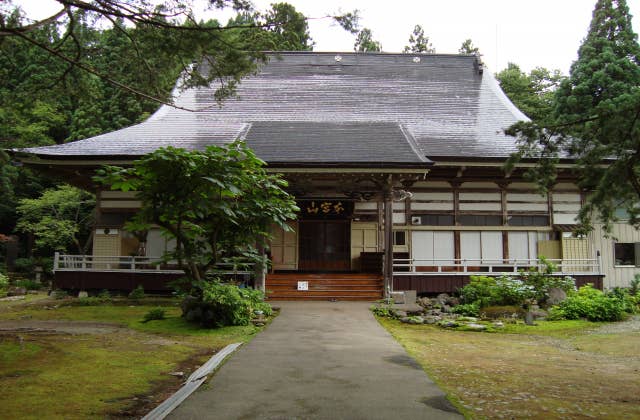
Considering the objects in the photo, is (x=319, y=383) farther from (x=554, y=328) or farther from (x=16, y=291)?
(x=16, y=291)

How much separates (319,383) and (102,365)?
3.09 metres

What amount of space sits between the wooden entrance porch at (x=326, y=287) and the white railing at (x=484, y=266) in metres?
1.00

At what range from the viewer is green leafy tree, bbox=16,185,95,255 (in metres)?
25.0

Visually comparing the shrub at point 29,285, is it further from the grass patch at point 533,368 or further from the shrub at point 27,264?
the grass patch at point 533,368

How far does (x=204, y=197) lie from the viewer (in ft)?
27.8

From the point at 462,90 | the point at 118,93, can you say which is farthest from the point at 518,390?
the point at 118,93

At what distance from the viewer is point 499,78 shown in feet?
115

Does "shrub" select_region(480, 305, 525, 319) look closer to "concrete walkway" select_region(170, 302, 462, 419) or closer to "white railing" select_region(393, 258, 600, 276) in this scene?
"white railing" select_region(393, 258, 600, 276)

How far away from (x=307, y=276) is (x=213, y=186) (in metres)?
7.83

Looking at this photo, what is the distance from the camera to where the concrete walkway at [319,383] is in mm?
4457

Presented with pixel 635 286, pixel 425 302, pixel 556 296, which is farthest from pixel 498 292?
pixel 635 286

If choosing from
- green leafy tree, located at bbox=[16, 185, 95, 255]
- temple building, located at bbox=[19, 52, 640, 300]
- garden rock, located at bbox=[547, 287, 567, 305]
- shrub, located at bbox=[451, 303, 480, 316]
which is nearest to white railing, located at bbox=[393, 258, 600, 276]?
temple building, located at bbox=[19, 52, 640, 300]

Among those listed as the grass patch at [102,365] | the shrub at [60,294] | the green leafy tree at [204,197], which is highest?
the green leafy tree at [204,197]

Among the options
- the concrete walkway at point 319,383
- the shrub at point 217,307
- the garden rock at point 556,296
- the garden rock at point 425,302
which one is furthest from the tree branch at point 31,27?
the garden rock at point 556,296
